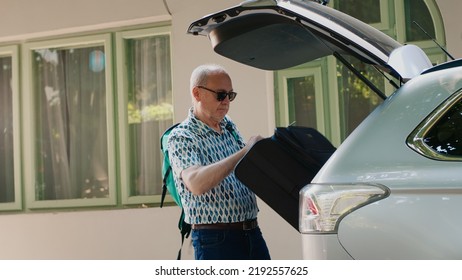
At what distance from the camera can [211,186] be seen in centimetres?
429

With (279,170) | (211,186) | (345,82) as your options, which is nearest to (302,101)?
(345,82)

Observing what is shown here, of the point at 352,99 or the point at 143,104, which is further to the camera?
the point at 143,104

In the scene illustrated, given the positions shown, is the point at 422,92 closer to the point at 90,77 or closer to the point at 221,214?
the point at 221,214

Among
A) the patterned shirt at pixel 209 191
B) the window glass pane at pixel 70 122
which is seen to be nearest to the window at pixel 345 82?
the window glass pane at pixel 70 122

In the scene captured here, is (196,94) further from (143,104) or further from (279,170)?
(143,104)

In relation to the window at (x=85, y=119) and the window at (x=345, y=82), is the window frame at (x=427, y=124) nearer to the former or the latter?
the window at (x=345, y=82)

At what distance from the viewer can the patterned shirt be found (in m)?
4.46

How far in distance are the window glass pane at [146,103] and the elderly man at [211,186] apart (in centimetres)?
396

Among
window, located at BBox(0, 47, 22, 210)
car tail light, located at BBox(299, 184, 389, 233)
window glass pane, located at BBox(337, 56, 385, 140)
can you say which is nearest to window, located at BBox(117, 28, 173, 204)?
window, located at BBox(0, 47, 22, 210)

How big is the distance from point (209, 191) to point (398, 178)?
152cm

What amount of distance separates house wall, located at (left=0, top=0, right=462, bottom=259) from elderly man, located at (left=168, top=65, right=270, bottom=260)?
2.98 meters

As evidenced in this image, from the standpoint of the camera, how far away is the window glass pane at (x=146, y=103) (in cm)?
862
